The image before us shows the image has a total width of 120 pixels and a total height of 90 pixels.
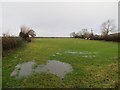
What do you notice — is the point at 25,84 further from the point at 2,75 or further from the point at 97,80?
the point at 97,80

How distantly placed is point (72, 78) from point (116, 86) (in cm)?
239

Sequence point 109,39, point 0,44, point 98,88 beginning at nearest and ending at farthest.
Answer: point 98,88 → point 0,44 → point 109,39

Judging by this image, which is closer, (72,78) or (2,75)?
(72,78)

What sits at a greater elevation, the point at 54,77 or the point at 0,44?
the point at 0,44

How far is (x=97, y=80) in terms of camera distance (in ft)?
33.0

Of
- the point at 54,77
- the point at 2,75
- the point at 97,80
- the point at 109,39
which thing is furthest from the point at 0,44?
the point at 109,39

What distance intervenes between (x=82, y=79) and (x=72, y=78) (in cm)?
53

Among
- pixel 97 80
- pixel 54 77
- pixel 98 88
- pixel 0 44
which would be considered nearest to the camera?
pixel 98 88

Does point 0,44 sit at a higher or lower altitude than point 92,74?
higher

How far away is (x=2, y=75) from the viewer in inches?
440

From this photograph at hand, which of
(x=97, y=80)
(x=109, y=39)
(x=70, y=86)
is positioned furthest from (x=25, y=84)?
(x=109, y=39)

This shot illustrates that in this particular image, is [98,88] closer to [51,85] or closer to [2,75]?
[51,85]

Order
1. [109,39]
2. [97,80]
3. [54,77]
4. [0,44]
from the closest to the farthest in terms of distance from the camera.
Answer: [97,80], [54,77], [0,44], [109,39]

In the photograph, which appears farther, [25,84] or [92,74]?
[92,74]
